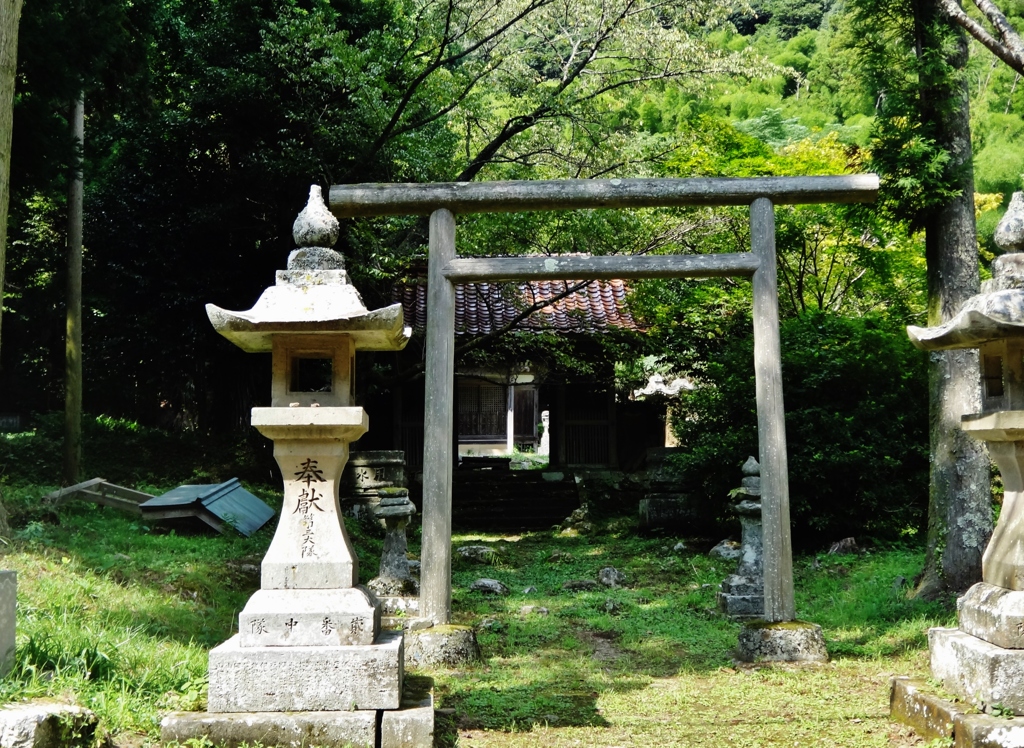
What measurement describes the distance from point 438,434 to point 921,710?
3.85m

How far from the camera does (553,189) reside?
740cm

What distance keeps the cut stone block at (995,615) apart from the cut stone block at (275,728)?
10.6 ft

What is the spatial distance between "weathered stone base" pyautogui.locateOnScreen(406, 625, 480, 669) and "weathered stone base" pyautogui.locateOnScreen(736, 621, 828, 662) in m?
2.18

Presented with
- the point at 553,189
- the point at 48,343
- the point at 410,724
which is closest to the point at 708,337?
the point at 553,189

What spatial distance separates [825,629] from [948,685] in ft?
10.3

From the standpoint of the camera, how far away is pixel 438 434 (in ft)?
23.3

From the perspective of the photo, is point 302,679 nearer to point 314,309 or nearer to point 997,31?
point 314,309

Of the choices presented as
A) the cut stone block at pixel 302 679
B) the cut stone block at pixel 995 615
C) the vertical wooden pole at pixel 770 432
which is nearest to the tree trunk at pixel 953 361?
the vertical wooden pole at pixel 770 432

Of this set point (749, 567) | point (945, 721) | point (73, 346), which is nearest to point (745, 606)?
point (749, 567)

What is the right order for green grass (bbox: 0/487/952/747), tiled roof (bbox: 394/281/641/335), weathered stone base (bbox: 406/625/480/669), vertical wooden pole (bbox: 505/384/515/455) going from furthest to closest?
vertical wooden pole (bbox: 505/384/515/455)
tiled roof (bbox: 394/281/641/335)
weathered stone base (bbox: 406/625/480/669)
green grass (bbox: 0/487/952/747)

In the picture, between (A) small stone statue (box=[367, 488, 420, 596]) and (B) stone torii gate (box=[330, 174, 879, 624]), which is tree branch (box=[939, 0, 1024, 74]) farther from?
(A) small stone statue (box=[367, 488, 420, 596])

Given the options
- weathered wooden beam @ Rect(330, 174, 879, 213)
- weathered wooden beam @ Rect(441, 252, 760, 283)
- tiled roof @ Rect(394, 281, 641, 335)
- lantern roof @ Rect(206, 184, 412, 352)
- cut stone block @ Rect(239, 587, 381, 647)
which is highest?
tiled roof @ Rect(394, 281, 641, 335)

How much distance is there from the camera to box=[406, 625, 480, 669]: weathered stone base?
6.71 meters

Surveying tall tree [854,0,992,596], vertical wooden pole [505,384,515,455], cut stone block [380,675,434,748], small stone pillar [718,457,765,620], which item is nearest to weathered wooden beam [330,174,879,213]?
tall tree [854,0,992,596]
